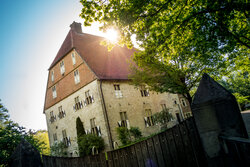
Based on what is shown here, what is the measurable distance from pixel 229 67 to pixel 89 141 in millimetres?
14620

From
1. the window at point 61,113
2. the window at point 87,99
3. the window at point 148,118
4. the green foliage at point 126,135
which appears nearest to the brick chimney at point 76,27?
the window at point 87,99

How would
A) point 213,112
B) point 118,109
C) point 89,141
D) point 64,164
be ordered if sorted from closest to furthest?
point 213,112
point 64,164
point 89,141
point 118,109

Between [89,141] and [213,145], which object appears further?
[89,141]

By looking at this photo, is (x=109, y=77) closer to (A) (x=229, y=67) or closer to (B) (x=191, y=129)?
(A) (x=229, y=67)

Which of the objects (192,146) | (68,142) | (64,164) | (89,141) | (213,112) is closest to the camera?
(213,112)

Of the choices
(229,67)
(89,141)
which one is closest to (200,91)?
(229,67)

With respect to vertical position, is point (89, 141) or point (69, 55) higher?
point (69, 55)

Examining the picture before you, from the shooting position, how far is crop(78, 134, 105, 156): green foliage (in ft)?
55.5

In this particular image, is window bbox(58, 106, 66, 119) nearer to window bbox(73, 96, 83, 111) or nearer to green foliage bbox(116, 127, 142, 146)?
window bbox(73, 96, 83, 111)

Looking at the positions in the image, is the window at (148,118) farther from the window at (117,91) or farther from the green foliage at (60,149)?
the green foliage at (60,149)

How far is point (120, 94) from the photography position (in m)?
20.7

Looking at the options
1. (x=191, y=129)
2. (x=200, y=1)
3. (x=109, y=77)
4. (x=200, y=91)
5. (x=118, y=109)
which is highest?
(x=109, y=77)

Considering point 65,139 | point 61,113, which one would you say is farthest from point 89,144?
point 61,113

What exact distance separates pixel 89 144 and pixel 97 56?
11297mm
